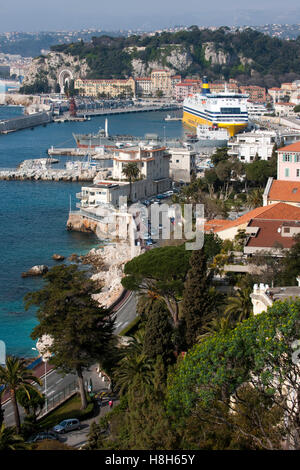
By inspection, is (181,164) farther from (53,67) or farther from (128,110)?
(53,67)

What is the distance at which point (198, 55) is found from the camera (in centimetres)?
10706

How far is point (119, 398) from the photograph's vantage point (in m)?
10.5

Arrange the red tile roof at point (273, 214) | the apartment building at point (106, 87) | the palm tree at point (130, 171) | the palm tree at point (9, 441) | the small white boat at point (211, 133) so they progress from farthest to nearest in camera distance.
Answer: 1. the apartment building at point (106, 87)
2. the small white boat at point (211, 133)
3. the palm tree at point (130, 171)
4. the red tile roof at point (273, 214)
5. the palm tree at point (9, 441)

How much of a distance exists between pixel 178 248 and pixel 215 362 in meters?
7.22

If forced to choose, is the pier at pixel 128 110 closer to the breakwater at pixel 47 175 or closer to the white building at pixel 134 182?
the breakwater at pixel 47 175

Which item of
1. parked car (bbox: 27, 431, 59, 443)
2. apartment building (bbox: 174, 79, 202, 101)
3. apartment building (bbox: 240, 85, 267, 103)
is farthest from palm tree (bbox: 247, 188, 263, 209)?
apartment building (bbox: 174, 79, 202, 101)

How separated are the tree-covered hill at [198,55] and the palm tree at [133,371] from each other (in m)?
89.6

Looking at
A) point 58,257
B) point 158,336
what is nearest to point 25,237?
point 58,257

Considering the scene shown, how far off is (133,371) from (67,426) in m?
1.12

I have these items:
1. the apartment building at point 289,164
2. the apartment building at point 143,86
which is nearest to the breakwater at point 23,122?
the apartment building at point 143,86

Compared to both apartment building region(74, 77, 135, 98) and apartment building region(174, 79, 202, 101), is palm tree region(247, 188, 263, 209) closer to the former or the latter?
apartment building region(174, 79, 202, 101)

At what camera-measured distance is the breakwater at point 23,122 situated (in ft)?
196

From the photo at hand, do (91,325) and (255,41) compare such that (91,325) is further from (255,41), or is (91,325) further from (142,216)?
(255,41)

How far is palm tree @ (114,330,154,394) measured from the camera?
32.4ft
